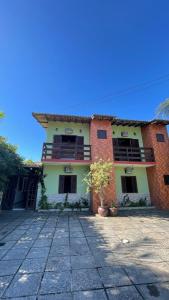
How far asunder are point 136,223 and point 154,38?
10038 millimetres

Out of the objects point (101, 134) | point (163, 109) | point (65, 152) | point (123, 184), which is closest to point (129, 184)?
point (123, 184)

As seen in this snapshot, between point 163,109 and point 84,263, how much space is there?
8084 mm

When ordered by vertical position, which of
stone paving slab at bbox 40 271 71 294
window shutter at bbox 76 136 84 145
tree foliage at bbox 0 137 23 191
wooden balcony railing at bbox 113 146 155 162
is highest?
window shutter at bbox 76 136 84 145

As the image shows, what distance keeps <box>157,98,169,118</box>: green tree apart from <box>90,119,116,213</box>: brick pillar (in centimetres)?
406

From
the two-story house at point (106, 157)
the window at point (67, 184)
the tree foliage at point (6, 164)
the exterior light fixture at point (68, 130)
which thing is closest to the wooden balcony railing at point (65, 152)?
the two-story house at point (106, 157)

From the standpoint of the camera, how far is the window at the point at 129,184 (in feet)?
39.5

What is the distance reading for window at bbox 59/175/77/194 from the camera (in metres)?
11.4

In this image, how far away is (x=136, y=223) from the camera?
755cm

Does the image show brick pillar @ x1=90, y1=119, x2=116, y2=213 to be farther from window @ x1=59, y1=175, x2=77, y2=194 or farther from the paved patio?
the paved patio

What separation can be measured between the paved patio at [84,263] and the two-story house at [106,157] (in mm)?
4784

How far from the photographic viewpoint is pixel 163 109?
8305 mm

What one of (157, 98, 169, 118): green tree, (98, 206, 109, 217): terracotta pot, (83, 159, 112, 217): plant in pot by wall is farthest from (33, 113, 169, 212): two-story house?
(157, 98, 169, 118): green tree

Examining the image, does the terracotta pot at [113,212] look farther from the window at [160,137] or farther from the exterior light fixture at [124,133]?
the window at [160,137]

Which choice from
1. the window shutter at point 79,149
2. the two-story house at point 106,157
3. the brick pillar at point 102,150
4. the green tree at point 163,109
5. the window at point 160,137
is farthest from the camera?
the window at point 160,137
